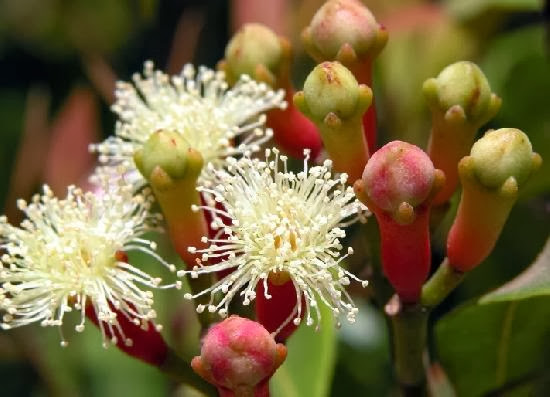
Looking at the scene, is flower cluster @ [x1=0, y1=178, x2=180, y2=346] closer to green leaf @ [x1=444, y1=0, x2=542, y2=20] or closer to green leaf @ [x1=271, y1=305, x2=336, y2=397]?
green leaf @ [x1=271, y1=305, x2=336, y2=397]

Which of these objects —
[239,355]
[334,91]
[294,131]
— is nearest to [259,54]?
[294,131]

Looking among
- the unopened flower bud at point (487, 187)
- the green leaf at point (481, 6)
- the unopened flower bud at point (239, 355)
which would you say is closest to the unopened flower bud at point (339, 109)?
the unopened flower bud at point (487, 187)

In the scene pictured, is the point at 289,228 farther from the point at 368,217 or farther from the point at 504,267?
the point at 504,267

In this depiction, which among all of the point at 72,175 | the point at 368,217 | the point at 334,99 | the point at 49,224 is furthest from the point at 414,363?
the point at 72,175

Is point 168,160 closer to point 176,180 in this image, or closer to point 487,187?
point 176,180

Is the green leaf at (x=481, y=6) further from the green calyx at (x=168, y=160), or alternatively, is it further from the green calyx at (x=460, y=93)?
the green calyx at (x=168, y=160)
